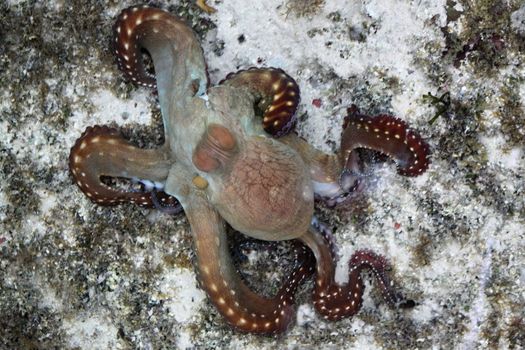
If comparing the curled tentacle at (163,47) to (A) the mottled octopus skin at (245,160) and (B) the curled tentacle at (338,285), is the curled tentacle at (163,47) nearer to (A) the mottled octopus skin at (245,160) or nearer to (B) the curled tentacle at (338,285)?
(A) the mottled octopus skin at (245,160)

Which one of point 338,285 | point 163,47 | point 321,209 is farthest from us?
point 321,209

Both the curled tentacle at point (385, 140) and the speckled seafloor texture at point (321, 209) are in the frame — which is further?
the speckled seafloor texture at point (321, 209)

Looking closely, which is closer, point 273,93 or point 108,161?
point 273,93

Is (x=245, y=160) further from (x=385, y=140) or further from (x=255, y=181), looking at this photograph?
(x=385, y=140)

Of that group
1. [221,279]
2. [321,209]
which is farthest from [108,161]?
[321,209]

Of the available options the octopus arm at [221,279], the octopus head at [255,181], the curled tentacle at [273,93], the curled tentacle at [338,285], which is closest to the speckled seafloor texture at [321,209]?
the curled tentacle at [338,285]

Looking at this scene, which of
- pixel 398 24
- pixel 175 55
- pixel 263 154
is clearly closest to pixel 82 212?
pixel 175 55
